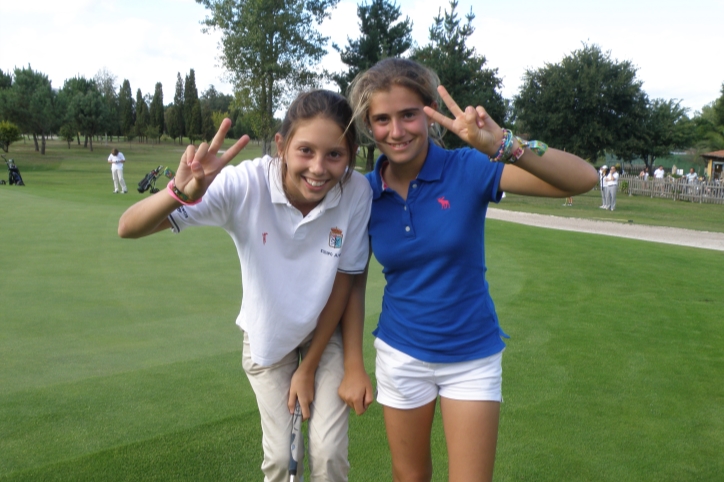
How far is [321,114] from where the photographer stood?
2676 millimetres

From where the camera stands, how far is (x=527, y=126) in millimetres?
49062

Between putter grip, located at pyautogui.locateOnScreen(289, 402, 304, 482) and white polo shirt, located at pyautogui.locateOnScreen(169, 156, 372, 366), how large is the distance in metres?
0.26

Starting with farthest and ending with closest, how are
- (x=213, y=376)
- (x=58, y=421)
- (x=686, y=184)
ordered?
(x=686, y=184) → (x=213, y=376) → (x=58, y=421)

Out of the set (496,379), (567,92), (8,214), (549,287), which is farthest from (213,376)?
(567,92)

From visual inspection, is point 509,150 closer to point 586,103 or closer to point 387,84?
point 387,84

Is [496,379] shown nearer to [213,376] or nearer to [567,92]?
[213,376]

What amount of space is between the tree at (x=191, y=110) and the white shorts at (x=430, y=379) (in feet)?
223

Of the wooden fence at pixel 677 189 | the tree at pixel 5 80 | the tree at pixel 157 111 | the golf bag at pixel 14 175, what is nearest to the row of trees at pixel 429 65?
the wooden fence at pixel 677 189

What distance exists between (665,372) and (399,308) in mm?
3292

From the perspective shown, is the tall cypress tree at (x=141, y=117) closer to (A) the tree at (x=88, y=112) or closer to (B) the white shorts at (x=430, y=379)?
(A) the tree at (x=88, y=112)

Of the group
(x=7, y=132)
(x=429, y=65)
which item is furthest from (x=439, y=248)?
(x=7, y=132)

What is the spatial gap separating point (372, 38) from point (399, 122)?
43.7 m

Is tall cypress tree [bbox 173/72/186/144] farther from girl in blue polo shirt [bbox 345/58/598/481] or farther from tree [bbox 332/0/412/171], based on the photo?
girl in blue polo shirt [bbox 345/58/598/481]

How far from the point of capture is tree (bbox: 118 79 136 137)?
79.3 m
